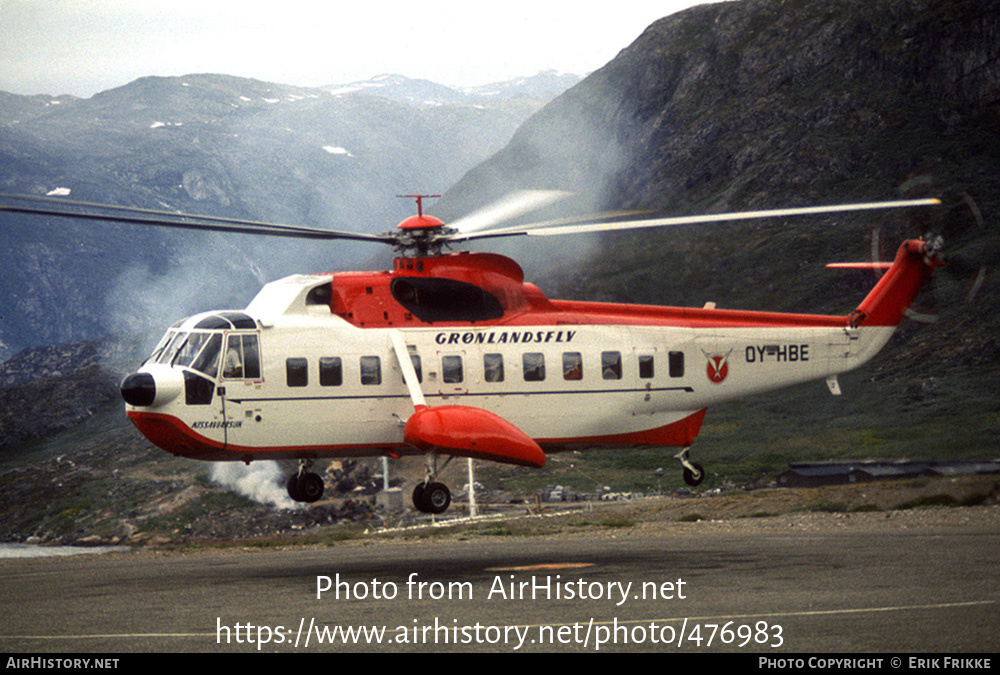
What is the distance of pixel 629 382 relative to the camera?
96.2 ft

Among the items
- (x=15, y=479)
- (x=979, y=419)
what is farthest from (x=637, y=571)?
(x=15, y=479)

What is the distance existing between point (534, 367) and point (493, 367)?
119cm

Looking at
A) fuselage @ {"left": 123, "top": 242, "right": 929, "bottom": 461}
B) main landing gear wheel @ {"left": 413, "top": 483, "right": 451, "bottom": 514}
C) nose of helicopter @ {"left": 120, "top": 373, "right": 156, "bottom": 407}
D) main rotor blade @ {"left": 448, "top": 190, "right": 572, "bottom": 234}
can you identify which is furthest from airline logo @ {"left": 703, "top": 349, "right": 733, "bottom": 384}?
nose of helicopter @ {"left": 120, "top": 373, "right": 156, "bottom": 407}

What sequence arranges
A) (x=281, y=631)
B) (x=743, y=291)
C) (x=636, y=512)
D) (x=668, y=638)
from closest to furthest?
(x=668, y=638), (x=281, y=631), (x=636, y=512), (x=743, y=291)

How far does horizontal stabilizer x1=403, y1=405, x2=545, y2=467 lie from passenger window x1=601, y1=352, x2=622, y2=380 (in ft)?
14.8

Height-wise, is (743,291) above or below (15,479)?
above

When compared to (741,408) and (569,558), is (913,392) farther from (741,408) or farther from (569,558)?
(569,558)

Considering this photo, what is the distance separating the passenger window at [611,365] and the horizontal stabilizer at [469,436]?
451 centimetres

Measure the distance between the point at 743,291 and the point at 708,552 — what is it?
156269 millimetres

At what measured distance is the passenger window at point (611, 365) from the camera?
29094mm

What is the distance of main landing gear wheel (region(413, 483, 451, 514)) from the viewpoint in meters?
26.0

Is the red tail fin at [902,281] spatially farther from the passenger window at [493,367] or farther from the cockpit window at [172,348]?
the cockpit window at [172,348]

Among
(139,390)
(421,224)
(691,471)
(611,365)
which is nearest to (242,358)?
(139,390)

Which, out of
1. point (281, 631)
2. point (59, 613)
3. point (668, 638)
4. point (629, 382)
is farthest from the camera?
point (629, 382)
